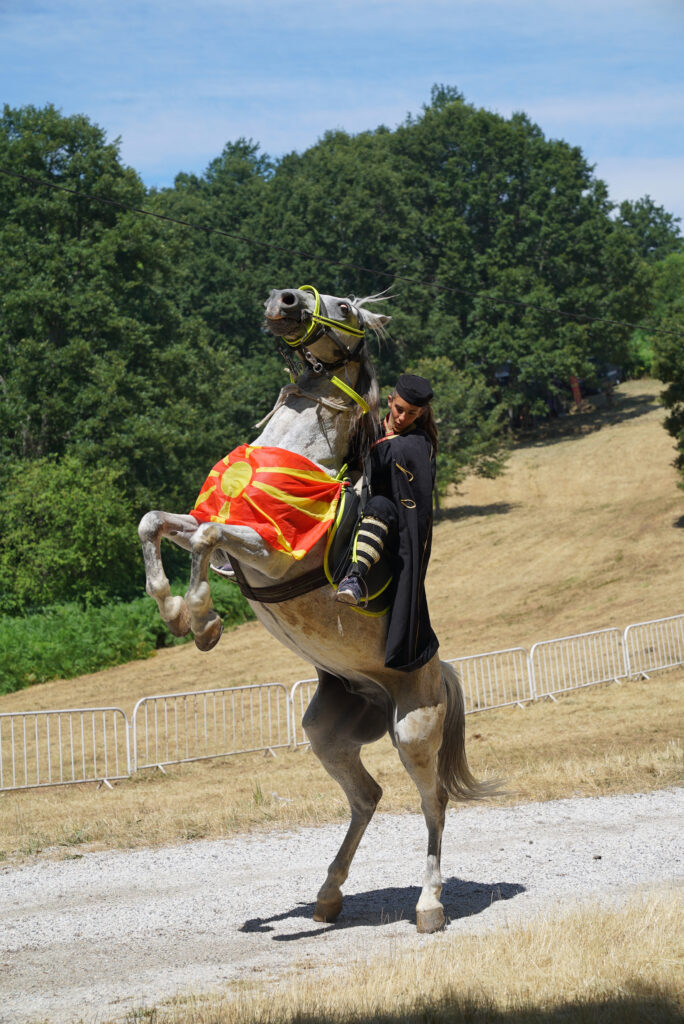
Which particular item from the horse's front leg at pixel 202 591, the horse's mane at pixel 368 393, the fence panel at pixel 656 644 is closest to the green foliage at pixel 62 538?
the fence panel at pixel 656 644

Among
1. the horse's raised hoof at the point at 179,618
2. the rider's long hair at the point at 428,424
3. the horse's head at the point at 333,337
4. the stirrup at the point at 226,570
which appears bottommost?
the horse's raised hoof at the point at 179,618

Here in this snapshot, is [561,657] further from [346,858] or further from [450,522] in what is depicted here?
[450,522]

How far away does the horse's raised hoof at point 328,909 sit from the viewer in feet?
22.0

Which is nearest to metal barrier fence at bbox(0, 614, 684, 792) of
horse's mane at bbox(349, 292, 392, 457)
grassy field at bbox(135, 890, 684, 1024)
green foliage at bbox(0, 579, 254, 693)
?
green foliage at bbox(0, 579, 254, 693)

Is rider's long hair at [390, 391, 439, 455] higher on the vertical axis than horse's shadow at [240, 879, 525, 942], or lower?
higher

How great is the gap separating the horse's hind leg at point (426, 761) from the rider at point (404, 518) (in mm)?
434

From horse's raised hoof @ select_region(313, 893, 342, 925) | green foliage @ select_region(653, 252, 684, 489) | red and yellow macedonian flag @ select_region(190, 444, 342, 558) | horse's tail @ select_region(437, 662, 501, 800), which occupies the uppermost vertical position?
green foliage @ select_region(653, 252, 684, 489)

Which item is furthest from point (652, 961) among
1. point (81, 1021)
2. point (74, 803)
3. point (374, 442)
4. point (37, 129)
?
point (37, 129)

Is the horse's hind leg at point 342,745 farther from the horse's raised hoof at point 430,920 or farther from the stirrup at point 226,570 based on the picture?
the stirrup at point 226,570

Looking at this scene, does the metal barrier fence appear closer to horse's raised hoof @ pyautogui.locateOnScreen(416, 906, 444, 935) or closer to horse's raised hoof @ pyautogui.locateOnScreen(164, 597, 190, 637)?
horse's raised hoof @ pyautogui.locateOnScreen(416, 906, 444, 935)

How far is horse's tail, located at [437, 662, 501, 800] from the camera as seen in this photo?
705 cm

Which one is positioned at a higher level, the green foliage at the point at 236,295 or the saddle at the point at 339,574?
the green foliage at the point at 236,295

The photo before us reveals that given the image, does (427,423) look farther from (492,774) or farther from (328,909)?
(492,774)

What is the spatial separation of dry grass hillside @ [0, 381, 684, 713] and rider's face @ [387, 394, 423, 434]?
17287 millimetres
